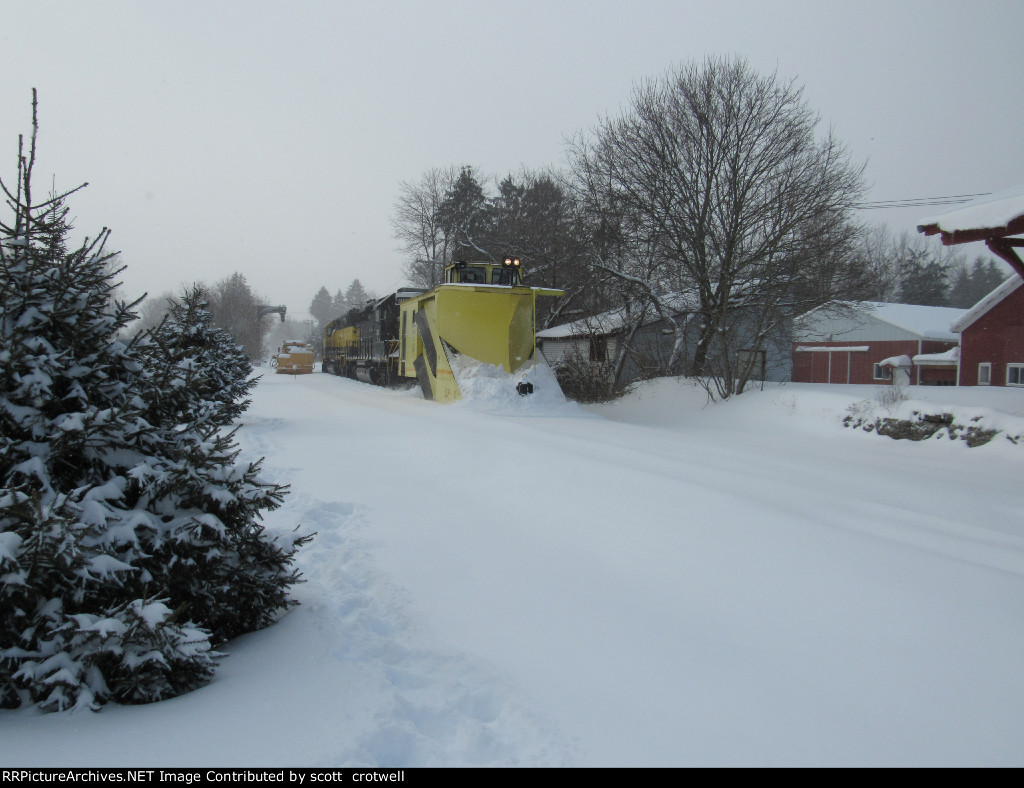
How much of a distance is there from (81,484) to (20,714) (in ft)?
3.17

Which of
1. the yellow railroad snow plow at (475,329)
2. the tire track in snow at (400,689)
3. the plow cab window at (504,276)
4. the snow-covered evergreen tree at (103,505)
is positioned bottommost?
the tire track in snow at (400,689)

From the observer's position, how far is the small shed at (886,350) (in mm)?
32781

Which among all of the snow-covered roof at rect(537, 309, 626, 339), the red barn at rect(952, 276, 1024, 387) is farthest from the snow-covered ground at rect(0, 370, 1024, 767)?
the red barn at rect(952, 276, 1024, 387)

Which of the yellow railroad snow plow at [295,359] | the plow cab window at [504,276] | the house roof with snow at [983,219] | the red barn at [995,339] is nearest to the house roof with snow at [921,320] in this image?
the red barn at [995,339]

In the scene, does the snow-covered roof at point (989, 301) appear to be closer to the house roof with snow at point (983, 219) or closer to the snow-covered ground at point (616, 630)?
the house roof with snow at point (983, 219)

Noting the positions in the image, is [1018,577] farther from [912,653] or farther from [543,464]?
[543,464]

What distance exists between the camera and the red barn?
75.4 feet

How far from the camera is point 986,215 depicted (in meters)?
6.75

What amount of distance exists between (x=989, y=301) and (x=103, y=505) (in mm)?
29203

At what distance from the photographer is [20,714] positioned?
2.56m

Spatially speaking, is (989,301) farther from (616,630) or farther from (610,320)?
(616,630)

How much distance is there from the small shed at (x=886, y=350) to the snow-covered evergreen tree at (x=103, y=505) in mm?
31736

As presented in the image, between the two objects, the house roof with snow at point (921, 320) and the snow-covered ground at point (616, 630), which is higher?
the house roof with snow at point (921, 320)

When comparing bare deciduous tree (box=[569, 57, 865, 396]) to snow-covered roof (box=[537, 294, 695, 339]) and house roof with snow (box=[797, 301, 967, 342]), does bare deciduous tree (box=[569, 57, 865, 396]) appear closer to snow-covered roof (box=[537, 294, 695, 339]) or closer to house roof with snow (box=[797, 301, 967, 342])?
snow-covered roof (box=[537, 294, 695, 339])
